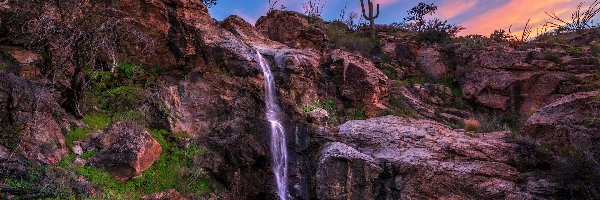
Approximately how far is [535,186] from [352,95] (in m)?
6.64

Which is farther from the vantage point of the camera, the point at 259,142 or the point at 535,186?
the point at 259,142

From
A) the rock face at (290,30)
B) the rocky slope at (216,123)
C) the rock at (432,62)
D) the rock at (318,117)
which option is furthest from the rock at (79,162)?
the rock at (432,62)

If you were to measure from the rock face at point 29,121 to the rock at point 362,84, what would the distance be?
8633 mm

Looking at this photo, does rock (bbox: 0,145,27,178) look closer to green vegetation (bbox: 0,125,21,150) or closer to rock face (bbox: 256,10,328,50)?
green vegetation (bbox: 0,125,21,150)

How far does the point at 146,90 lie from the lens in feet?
38.1

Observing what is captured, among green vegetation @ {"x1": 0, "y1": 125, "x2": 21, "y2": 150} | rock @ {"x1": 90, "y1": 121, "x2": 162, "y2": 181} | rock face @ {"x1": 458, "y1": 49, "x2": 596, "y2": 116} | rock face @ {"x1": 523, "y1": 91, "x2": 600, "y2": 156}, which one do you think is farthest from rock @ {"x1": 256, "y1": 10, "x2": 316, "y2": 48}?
green vegetation @ {"x1": 0, "y1": 125, "x2": 21, "y2": 150}

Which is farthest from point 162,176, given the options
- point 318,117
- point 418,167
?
point 418,167

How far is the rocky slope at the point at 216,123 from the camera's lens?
8.43 m

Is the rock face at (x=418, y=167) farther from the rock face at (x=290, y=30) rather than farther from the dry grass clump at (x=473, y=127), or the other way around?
the rock face at (x=290, y=30)

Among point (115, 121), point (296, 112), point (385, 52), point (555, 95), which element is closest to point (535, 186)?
point (296, 112)

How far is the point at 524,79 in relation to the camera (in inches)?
620

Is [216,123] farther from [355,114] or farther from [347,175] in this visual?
[355,114]

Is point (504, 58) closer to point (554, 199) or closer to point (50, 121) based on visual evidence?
Result: point (554, 199)

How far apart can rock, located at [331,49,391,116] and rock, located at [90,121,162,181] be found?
6.96 m
